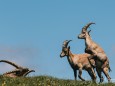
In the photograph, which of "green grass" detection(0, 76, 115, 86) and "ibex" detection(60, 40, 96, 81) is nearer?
"green grass" detection(0, 76, 115, 86)

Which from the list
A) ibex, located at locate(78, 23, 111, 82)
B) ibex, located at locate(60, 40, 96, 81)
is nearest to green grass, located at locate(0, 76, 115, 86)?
ibex, located at locate(78, 23, 111, 82)

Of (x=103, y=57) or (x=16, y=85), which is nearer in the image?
(x=16, y=85)

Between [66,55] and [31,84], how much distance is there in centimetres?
1017

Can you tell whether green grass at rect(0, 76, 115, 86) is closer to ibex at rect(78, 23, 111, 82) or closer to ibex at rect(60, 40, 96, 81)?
ibex at rect(78, 23, 111, 82)

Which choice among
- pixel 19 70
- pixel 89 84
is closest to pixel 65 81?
pixel 89 84

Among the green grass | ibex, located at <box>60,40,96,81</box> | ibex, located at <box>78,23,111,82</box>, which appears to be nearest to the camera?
the green grass

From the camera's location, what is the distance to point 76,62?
32.0m

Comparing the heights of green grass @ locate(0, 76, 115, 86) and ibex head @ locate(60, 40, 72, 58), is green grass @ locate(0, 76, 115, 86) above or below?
below

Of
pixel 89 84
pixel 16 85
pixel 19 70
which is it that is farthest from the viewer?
pixel 19 70

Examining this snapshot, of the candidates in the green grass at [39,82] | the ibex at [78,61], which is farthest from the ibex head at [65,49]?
the green grass at [39,82]

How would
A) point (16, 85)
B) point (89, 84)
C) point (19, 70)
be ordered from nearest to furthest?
point (16, 85) → point (89, 84) → point (19, 70)

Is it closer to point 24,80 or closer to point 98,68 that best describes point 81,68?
point 98,68

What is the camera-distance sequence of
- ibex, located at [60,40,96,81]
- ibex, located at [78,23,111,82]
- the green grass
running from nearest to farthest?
1. the green grass
2. ibex, located at [78,23,111,82]
3. ibex, located at [60,40,96,81]

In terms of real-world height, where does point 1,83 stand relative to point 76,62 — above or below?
Result: below
